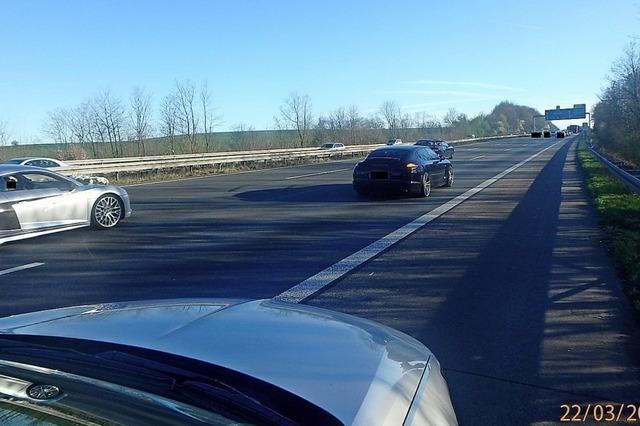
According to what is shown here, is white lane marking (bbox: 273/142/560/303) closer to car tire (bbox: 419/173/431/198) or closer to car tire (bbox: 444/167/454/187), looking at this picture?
car tire (bbox: 419/173/431/198)

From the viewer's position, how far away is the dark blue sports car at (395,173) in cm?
1518

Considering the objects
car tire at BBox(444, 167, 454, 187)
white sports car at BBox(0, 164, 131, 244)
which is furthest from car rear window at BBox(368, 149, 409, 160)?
white sports car at BBox(0, 164, 131, 244)

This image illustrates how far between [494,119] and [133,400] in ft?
556

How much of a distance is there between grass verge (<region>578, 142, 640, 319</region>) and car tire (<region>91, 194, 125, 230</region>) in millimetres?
8845

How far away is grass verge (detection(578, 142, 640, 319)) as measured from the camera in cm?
648

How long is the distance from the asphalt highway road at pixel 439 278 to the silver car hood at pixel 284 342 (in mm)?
1438

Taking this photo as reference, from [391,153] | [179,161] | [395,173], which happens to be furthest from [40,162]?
[395,173]

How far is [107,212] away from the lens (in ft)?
36.0

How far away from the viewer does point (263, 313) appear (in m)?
2.67

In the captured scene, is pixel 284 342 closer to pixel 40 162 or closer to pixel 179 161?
pixel 40 162

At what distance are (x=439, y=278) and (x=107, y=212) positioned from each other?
280 inches

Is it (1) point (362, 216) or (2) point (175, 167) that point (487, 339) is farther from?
(2) point (175, 167)

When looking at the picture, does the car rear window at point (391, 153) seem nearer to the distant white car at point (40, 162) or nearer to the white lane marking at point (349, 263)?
the white lane marking at point (349, 263)

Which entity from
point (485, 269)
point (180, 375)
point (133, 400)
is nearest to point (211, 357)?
point (180, 375)
